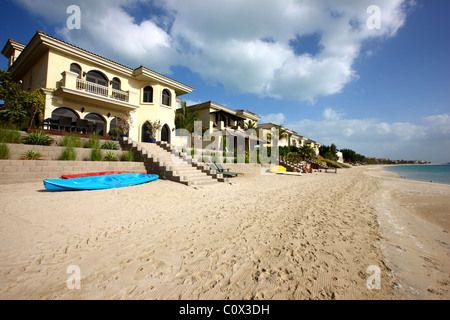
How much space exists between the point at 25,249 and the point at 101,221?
1.29 metres

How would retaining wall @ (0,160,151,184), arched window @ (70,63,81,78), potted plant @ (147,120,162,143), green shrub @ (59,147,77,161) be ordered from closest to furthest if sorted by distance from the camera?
retaining wall @ (0,160,151,184)
green shrub @ (59,147,77,161)
arched window @ (70,63,81,78)
potted plant @ (147,120,162,143)

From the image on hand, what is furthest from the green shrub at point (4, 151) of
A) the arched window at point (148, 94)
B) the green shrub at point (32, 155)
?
the arched window at point (148, 94)

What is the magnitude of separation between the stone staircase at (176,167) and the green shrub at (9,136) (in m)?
4.51

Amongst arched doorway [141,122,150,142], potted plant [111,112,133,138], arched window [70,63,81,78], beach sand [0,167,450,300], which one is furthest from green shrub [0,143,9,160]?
arched doorway [141,122,150,142]

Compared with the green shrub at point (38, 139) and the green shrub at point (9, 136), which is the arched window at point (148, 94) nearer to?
the green shrub at point (38, 139)

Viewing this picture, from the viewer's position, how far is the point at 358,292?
217 centimetres

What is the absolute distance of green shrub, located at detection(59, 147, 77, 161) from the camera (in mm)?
8227

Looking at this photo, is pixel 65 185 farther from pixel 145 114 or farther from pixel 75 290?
pixel 145 114

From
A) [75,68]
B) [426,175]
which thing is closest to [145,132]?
[75,68]

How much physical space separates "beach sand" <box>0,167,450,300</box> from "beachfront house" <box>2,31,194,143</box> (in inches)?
366

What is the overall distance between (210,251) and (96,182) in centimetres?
610

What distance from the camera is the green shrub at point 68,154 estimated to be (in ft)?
27.0

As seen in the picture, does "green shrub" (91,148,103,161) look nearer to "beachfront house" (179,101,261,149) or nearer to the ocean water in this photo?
"beachfront house" (179,101,261,149)
